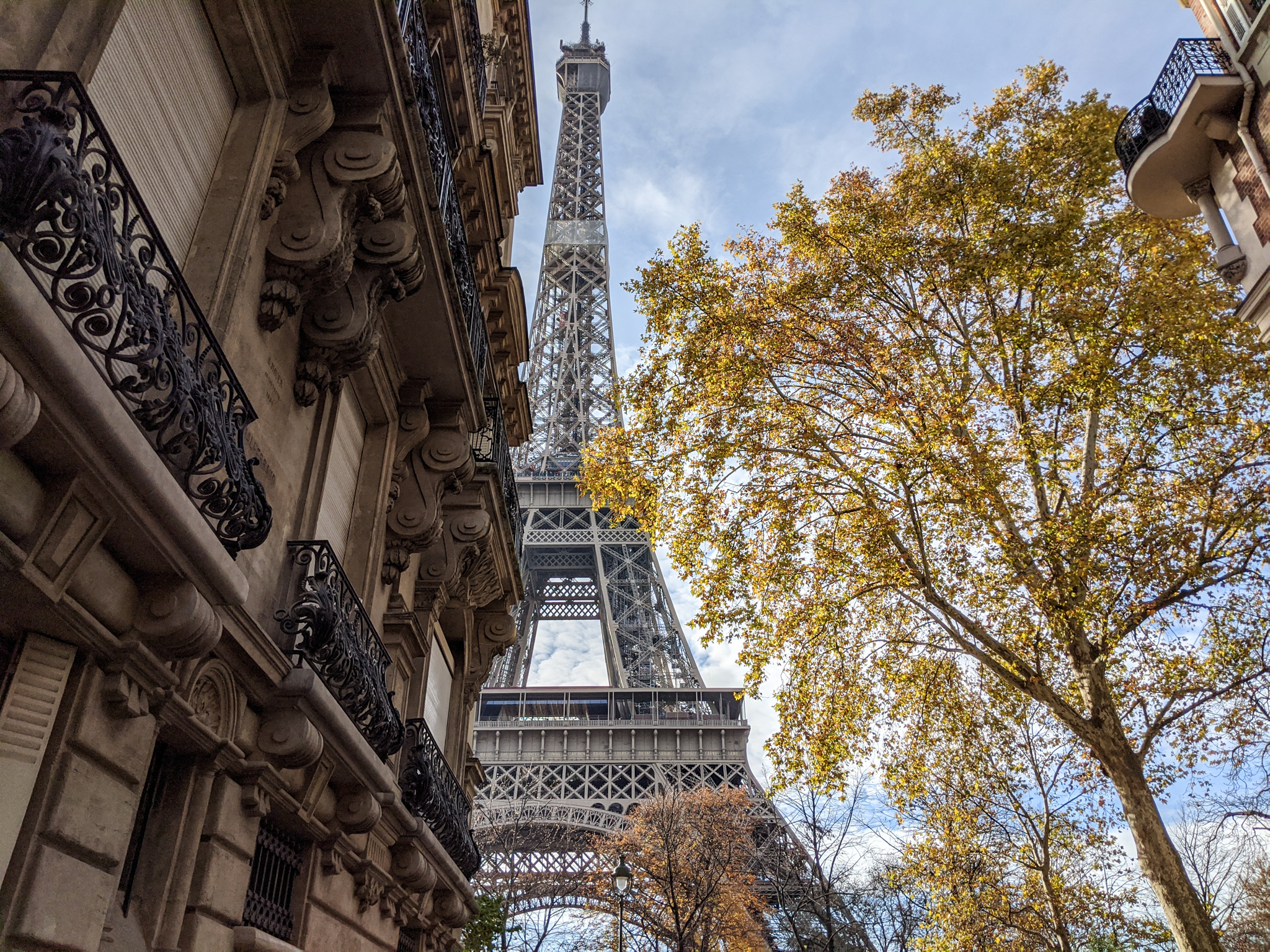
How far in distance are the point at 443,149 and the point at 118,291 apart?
655 cm

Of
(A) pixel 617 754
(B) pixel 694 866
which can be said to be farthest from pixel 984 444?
(A) pixel 617 754

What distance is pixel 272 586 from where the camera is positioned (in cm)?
710

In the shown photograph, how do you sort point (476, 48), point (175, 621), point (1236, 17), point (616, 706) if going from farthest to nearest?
point (616, 706) → point (1236, 17) → point (476, 48) → point (175, 621)

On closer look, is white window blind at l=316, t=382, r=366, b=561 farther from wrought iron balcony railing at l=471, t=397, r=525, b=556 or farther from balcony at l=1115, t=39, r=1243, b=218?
balcony at l=1115, t=39, r=1243, b=218

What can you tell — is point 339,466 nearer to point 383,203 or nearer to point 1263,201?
point 383,203

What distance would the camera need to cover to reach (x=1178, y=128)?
15.5m

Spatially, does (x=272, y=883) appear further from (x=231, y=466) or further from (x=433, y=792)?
(x=231, y=466)

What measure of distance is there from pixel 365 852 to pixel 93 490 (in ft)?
19.2

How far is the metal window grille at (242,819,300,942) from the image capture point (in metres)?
6.80

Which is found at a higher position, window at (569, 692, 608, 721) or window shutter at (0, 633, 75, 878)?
window at (569, 692, 608, 721)

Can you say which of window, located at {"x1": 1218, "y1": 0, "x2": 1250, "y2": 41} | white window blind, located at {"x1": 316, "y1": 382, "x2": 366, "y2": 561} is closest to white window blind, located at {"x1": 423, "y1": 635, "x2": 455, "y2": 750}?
white window blind, located at {"x1": 316, "y1": 382, "x2": 366, "y2": 561}

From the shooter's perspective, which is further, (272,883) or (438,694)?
(438,694)

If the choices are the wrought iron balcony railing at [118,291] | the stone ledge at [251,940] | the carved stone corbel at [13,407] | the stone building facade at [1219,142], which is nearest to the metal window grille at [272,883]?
the stone ledge at [251,940]

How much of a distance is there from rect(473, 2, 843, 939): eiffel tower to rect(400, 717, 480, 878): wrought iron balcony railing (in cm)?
2015
